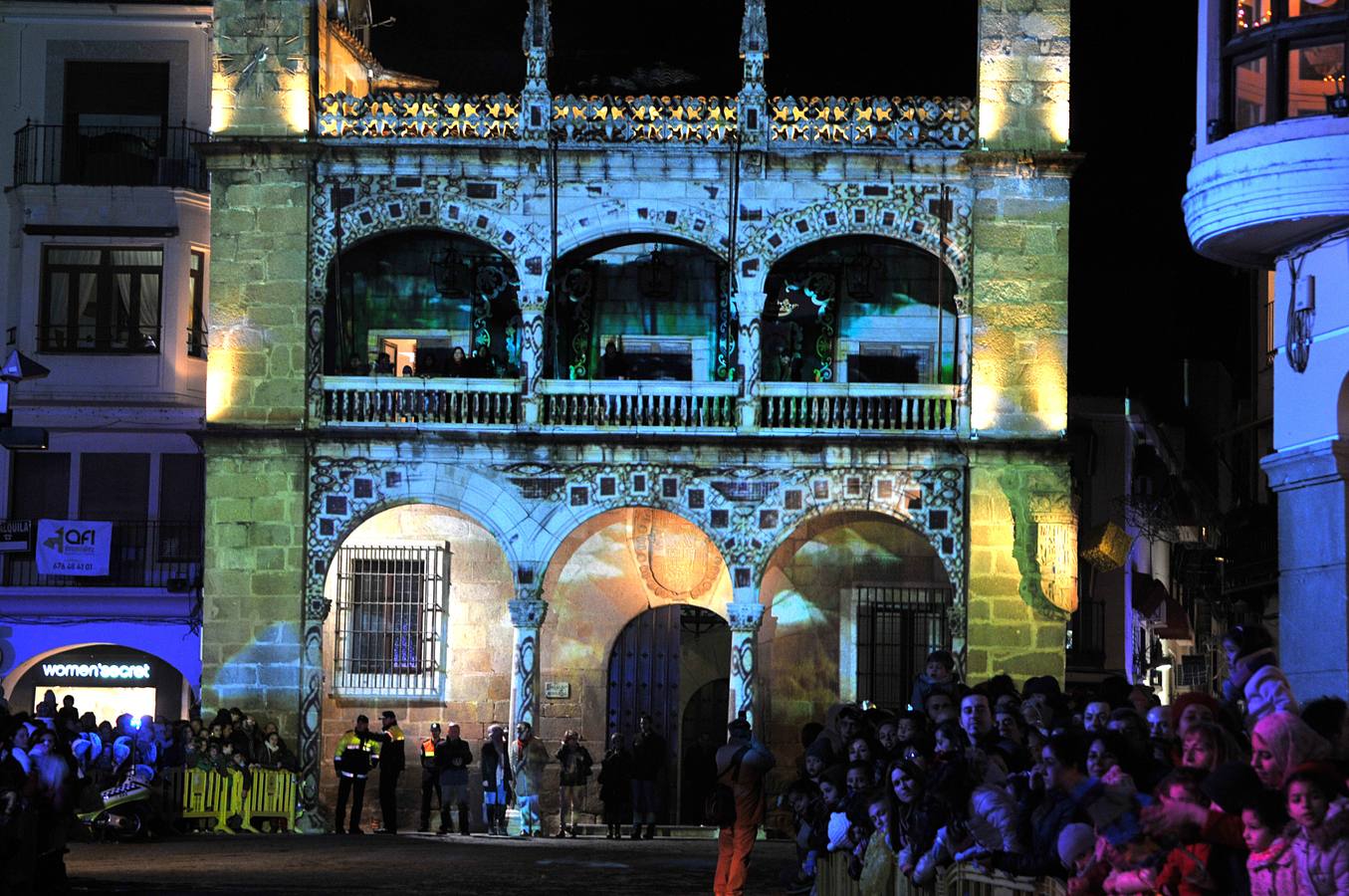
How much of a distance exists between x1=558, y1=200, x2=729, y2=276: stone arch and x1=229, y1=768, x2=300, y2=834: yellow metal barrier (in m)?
8.20

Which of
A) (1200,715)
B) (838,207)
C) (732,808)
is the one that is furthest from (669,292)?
(1200,715)

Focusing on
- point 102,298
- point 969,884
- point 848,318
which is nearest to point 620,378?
point 848,318

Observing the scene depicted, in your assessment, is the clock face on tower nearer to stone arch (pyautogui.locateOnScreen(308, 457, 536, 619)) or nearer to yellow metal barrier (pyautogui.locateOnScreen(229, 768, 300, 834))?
stone arch (pyautogui.locateOnScreen(308, 457, 536, 619))

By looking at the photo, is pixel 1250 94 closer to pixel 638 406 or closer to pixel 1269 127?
pixel 1269 127

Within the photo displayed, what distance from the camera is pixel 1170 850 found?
12.4 m

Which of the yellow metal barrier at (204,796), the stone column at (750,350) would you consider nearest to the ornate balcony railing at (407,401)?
the stone column at (750,350)

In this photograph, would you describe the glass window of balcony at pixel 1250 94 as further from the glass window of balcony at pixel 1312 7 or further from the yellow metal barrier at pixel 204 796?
the yellow metal barrier at pixel 204 796

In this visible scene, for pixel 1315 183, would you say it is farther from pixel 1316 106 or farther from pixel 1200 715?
pixel 1200 715

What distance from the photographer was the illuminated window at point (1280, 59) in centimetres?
1922

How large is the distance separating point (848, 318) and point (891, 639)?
481cm

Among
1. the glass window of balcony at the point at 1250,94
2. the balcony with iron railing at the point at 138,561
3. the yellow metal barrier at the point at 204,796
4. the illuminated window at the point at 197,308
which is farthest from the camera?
the illuminated window at the point at 197,308

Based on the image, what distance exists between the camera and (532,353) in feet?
115

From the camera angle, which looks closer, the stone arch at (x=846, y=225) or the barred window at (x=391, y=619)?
the stone arch at (x=846, y=225)

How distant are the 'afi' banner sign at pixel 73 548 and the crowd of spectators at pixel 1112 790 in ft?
71.4
